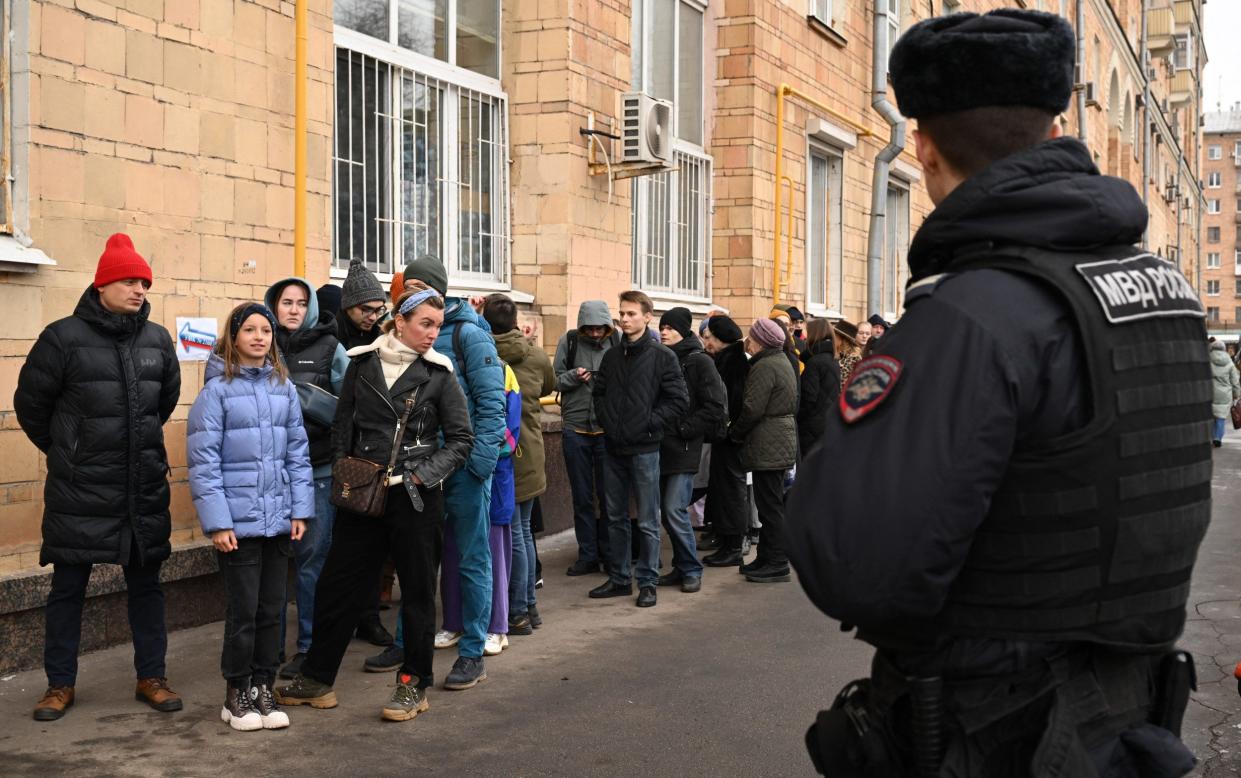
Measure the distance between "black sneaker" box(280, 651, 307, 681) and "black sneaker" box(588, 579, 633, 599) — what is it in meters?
2.18

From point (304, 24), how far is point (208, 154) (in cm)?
120

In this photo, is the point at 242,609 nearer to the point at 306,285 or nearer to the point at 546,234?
the point at 306,285

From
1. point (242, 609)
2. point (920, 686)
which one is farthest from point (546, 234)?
point (920, 686)

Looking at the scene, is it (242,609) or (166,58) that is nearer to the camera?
(242,609)

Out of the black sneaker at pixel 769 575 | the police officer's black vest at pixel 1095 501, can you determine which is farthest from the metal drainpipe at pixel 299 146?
the police officer's black vest at pixel 1095 501

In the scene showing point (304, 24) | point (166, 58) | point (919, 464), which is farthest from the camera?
point (304, 24)

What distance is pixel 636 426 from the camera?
304 inches

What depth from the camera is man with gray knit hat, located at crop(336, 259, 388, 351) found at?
691 centimetres

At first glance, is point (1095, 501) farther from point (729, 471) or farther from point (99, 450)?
point (729, 471)

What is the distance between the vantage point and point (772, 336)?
28.2 ft

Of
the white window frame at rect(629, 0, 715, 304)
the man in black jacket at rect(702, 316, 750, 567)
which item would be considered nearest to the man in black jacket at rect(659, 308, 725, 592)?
the man in black jacket at rect(702, 316, 750, 567)

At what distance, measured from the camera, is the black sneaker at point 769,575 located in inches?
334

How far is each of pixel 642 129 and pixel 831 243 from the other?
→ 619cm

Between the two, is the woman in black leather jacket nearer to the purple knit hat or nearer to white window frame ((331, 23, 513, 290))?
white window frame ((331, 23, 513, 290))
